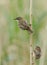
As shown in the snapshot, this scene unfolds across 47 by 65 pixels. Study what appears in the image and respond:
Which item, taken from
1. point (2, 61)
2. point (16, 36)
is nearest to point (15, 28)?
point (16, 36)

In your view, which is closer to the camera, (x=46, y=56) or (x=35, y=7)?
(x=46, y=56)

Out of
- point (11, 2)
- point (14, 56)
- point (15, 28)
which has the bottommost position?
point (14, 56)

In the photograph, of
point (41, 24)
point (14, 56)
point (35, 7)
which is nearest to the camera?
point (41, 24)

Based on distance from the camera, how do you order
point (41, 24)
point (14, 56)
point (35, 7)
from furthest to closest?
point (35, 7)
point (14, 56)
point (41, 24)

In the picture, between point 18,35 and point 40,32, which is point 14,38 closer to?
point 18,35

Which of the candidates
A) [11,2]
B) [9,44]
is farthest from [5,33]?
[11,2]

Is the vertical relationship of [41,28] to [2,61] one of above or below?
above

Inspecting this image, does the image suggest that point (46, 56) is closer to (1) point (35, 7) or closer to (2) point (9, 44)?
(2) point (9, 44)

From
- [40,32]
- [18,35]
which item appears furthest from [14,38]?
[40,32]
